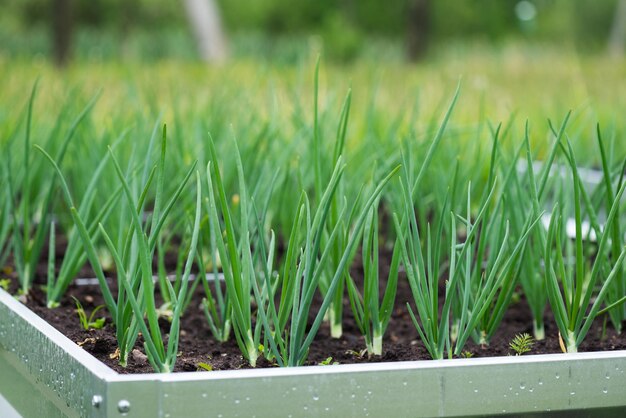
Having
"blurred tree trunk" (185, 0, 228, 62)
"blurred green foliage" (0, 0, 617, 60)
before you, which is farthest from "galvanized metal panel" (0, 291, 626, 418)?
"blurred green foliage" (0, 0, 617, 60)

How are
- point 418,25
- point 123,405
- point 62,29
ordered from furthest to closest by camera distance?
point 418,25 → point 62,29 → point 123,405

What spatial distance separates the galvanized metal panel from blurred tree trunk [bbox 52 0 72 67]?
9.58 m

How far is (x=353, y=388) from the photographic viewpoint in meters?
1.12

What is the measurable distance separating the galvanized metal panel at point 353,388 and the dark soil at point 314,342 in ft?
0.65

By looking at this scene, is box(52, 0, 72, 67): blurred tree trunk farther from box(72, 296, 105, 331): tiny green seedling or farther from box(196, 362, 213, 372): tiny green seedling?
box(196, 362, 213, 372): tiny green seedling

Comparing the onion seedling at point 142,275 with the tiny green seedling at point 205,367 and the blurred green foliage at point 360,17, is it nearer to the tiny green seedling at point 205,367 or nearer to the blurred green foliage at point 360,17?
the tiny green seedling at point 205,367

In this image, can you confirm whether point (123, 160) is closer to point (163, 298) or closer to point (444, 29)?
point (163, 298)

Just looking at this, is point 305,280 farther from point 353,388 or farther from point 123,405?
point 123,405

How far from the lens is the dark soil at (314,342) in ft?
4.61

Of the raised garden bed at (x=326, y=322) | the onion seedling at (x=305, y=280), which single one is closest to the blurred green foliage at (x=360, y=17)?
the raised garden bed at (x=326, y=322)

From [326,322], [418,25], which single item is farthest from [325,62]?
[326,322]

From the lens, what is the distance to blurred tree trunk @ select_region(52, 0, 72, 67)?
10383mm

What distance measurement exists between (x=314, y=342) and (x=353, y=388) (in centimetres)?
50

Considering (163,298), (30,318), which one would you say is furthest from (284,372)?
(163,298)
